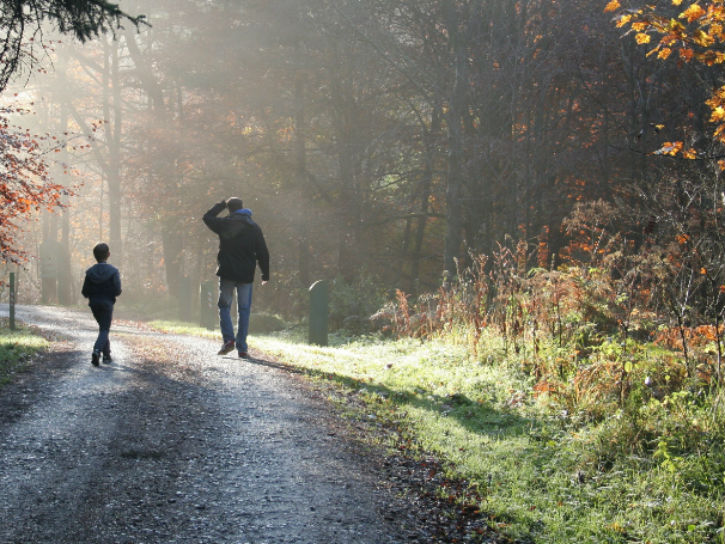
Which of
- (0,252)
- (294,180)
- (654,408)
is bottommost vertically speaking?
(654,408)

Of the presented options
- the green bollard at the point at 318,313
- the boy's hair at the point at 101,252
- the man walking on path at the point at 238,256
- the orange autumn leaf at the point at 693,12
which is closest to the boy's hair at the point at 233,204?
the man walking on path at the point at 238,256

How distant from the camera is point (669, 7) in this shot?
15219 millimetres

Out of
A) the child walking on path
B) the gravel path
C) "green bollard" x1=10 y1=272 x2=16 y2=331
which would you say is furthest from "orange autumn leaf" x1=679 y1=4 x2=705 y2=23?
"green bollard" x1=10 y1=272 x2=16 y2=331

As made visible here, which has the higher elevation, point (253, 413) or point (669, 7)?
point (669, 7)

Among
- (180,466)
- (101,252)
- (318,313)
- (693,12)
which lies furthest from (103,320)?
(693,12)

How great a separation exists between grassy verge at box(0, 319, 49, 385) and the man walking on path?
2.95 m

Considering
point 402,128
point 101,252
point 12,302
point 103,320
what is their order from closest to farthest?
1. point 103,320
2. point 101,252
3. point 12,302
4. point 402,128

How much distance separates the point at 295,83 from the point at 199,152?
4.03m

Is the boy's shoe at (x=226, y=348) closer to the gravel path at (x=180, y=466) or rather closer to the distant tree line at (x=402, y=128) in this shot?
the gravel path at (x=180, y=466)

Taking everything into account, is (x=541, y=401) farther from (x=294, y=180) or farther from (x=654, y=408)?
(x=294, y=180)

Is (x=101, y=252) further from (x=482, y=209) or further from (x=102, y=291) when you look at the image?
(x=482, y=209)

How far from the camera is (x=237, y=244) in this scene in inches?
426

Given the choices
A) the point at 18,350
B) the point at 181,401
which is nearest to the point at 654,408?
the point at 181,401

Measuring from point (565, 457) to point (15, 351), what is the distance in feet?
28.6
